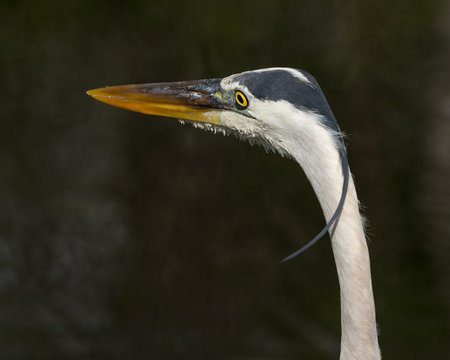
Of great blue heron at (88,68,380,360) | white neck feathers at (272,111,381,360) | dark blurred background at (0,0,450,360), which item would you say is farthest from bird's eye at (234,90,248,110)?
dark blurred background at (0,0,450,360)

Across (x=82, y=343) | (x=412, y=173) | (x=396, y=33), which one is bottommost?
(x=82, y=343)

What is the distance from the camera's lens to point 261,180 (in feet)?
14.1

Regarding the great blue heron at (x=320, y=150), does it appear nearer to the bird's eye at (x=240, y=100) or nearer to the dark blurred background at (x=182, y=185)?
the bird's eye at (x=240, y=100)

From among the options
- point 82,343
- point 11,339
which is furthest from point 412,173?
point 11,339

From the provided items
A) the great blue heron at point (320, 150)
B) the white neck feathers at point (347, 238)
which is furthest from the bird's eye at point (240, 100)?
the white neck feathers at point (347, 238)

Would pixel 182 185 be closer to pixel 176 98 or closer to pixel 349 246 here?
pixel 176 98

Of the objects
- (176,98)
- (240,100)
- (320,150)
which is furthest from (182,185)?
(320,150)

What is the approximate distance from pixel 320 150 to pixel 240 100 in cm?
31

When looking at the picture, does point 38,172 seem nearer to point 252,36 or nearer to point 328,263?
point 252,36

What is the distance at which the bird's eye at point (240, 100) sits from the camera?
6.01ft

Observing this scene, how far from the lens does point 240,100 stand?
73.0 inches

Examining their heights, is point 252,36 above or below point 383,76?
above

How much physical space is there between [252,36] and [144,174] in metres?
1.08

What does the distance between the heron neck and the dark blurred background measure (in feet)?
8.24
